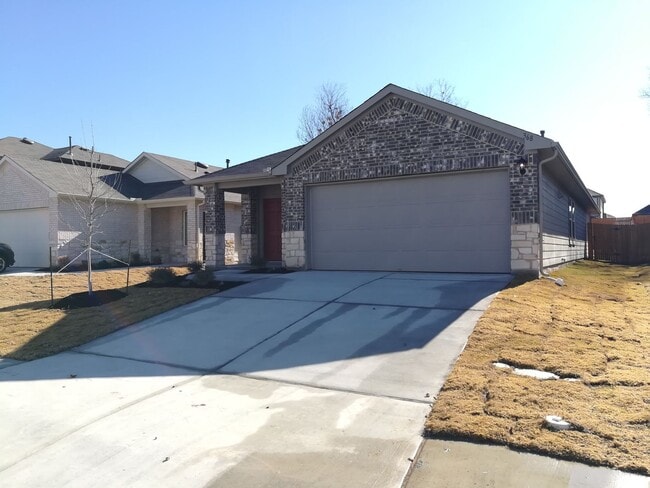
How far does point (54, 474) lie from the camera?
3.69m

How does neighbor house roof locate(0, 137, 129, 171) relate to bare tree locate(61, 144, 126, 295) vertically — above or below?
above

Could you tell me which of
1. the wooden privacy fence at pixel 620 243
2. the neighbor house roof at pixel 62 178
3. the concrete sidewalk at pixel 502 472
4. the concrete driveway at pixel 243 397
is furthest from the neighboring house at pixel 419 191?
the wooden privacy fence at pixel 620 243

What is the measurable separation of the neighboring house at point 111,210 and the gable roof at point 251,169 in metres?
5.07

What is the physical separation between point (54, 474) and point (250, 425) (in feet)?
5.09

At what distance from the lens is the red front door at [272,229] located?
18.2 m

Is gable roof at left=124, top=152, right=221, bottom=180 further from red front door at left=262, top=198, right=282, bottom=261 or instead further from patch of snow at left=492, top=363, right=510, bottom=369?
patch of snow at left=492, top=363, right=510, bottom=369

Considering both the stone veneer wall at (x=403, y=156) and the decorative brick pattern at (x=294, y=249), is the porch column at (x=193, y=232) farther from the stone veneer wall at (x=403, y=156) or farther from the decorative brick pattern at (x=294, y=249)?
the decorative brick pattern at (x=294, y=249)

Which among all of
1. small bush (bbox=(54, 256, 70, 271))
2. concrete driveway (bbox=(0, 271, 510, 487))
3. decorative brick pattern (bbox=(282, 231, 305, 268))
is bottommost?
concrete driveway (bbox=(0, 271, 510, 487))

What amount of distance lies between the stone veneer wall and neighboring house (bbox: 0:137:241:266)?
8793 mm

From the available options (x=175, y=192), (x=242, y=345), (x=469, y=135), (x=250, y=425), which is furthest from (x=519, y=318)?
(x=175, y=192)

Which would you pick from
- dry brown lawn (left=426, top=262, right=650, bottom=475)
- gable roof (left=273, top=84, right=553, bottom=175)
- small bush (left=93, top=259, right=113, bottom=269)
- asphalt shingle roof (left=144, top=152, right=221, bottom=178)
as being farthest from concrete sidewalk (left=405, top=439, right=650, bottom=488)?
asphalt shingle roof (left=144, top=152, right=221, bottom=178)

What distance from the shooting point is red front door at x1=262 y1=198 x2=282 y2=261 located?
1817cm

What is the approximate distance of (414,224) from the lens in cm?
1322

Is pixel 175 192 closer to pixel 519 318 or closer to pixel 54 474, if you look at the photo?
pixel 519 318
